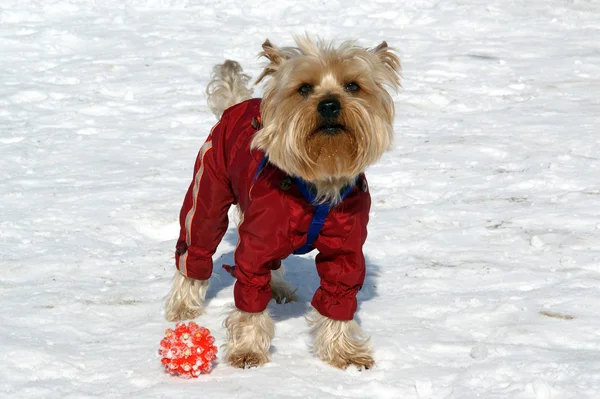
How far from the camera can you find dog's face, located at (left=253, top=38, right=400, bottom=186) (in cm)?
366

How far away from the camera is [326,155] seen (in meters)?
3.71

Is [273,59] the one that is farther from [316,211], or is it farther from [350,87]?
[316,211]

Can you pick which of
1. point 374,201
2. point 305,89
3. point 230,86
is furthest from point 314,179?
point 374,201

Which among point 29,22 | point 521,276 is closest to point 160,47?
point 29,22

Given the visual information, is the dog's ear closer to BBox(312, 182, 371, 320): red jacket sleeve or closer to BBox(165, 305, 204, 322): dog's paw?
BBox(312, 182, 371, 320): red jacket sleeve

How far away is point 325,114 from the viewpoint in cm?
364

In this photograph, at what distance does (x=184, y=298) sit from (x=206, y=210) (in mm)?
489

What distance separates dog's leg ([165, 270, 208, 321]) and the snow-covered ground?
0.33ft

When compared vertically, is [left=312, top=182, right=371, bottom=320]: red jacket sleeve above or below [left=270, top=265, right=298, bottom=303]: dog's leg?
above

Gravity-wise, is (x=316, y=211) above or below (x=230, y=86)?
below

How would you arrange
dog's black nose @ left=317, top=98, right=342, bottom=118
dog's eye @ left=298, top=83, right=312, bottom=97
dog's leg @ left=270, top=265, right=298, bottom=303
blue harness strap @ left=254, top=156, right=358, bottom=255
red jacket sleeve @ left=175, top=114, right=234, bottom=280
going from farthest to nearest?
dog's leg @ left=270, top=265, right=298, bottom=303 < red jacket sleeve @ left=175, top=114, right=234, bottom=280 < blue harness strap @ left=254, top=156, right=358, bottom=255 < dog's eye @ left=298, top=83, right=312, bottom=97 < dog's black nose @ left=317, top=98, right=342, bottom=118

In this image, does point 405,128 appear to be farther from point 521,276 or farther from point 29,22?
point 29,22

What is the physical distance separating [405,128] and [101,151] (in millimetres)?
2697

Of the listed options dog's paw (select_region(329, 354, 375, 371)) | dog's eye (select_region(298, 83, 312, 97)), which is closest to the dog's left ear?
dog's eye (select_region(298, 83, 312, 97))
